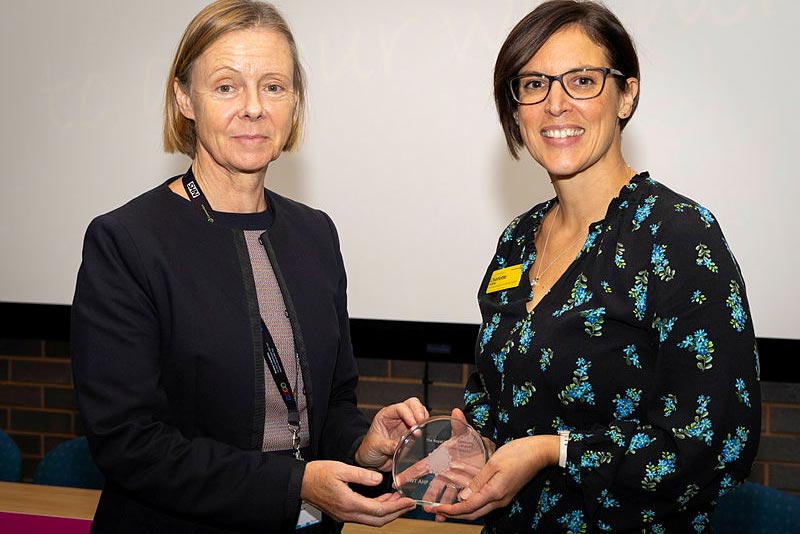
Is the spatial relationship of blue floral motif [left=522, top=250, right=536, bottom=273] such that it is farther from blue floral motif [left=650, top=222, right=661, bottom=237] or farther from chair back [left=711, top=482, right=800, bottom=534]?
chair back [left=711, top=482, right=800, bottom=534]

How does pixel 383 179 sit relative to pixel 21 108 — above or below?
below

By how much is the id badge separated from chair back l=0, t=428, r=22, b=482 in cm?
174

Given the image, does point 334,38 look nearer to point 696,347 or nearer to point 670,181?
point 670,181

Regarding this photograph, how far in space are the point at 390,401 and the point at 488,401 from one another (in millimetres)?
2111

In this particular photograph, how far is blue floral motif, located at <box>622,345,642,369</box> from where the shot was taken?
68.9 inches

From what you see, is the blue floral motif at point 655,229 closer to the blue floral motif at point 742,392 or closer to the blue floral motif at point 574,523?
the blue floral motif at point 742,392

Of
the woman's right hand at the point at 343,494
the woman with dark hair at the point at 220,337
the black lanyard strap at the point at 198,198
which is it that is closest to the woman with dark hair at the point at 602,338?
the woman's right hand at the point at 343,494

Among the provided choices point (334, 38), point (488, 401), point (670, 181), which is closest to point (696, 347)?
point (488, 401)

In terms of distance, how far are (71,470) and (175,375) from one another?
1.73 metres

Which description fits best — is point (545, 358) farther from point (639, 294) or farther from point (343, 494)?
point (343, 494)

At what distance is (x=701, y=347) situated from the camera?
5.41ft

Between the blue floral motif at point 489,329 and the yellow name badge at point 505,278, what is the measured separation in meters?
0.09

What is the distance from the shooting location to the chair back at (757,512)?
2551 millimetres

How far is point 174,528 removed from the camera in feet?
5.98
